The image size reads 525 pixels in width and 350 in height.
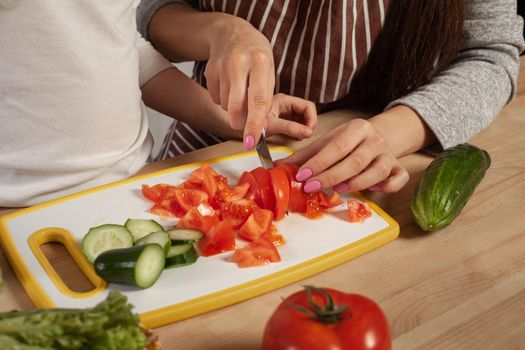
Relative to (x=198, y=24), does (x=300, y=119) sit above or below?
below

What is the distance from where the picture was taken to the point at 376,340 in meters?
0.76

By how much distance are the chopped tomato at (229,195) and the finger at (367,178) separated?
0.18 metres

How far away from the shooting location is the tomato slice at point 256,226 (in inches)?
44.1

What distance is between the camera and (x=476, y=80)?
1571mm

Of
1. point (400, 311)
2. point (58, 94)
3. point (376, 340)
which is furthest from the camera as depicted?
point (58, 94)

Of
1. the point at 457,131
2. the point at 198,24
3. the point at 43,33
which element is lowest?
the point at 457,131

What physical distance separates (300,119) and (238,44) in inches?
11.7

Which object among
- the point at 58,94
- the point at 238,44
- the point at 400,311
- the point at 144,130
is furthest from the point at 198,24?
the point at 400,311

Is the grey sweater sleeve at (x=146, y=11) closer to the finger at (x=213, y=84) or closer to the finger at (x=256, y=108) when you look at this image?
the finger at (x=213, y=84)

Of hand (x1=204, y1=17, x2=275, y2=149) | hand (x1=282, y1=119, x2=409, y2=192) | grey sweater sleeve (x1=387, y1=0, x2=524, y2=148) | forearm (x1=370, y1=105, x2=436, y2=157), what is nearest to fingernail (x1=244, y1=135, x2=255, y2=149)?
hand (x1=204, y1=17, x2=275, y2=149)

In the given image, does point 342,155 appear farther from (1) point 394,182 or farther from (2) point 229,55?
(2) point 229,55

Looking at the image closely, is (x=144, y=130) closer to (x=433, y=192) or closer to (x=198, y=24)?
(x=198, y=24)

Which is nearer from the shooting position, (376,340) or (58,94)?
(376,340)

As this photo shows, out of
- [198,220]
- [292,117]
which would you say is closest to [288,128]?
[292,117]
